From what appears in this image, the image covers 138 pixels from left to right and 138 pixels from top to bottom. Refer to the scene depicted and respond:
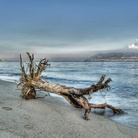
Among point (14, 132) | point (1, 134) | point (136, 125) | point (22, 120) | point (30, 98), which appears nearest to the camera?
point (1, 134)

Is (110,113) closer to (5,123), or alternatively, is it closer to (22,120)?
(22,120)

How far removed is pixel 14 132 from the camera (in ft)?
16.7

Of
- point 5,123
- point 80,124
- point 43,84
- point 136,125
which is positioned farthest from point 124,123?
point 5,123

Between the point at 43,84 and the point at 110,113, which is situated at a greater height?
the point at 43,84

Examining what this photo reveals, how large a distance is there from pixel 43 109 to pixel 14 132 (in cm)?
310

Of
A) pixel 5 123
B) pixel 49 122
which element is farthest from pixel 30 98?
pixel 5 123

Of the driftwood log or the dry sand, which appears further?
the driftwood log

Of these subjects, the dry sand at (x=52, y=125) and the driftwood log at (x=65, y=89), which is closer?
the dry sand at (x=52, y=125)

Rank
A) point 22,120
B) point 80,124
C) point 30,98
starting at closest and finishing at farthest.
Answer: point 22,120, point 80,124, point 30,98

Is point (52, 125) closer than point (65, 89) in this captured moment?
Yes

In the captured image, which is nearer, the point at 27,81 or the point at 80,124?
the point at 80,124

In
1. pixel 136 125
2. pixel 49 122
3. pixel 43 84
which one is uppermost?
pixel 43 84

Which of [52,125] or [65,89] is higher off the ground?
[65,89]

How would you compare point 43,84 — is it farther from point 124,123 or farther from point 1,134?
point 1,134
